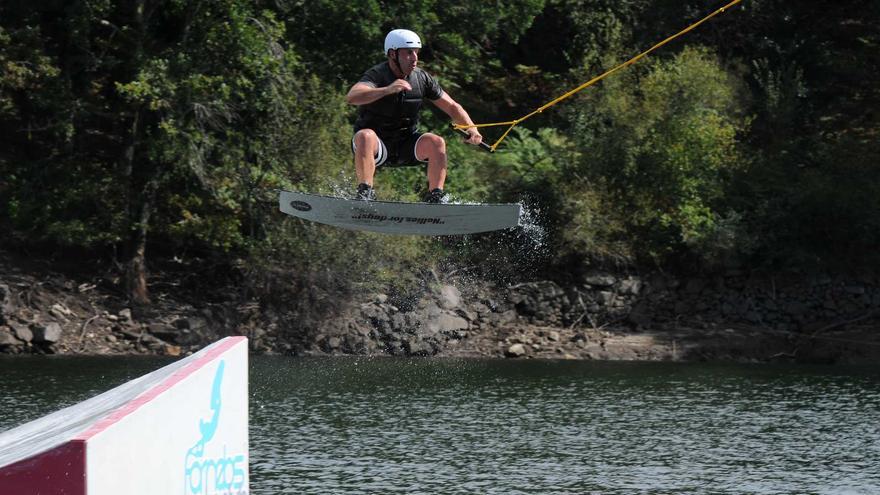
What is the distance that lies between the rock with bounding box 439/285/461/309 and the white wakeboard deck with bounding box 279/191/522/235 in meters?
16.3

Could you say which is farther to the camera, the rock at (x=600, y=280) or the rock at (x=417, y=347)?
the rock at (x=600, y=280)

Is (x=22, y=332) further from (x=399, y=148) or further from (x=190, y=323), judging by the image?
(x=399, y=148)

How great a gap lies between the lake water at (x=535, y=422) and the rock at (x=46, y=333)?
964 mm

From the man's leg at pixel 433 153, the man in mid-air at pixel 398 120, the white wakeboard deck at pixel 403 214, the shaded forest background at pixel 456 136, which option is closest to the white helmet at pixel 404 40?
the man in mid-air at pixel 398 120

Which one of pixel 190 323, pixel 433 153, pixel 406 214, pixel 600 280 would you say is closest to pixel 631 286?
pixel 600 280

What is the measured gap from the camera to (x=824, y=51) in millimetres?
34375

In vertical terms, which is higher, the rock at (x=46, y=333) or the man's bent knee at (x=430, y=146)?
the man's bent knee at (x=430, y=146)

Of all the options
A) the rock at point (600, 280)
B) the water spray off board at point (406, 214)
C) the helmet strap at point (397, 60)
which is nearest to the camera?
the helmet strap at point (397, 60)

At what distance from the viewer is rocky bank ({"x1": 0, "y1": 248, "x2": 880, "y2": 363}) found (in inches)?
1189

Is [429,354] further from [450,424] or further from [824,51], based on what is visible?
[824,51]

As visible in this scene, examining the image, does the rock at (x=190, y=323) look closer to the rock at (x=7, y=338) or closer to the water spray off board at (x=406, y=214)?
the rock at (x=7, y=338)

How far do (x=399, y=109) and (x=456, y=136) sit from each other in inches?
720

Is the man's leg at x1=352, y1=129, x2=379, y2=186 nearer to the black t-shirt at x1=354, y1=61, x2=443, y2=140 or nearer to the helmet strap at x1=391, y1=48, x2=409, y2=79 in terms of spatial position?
the black t-shirt at x1=354, y1=61, x2=443, y2=140

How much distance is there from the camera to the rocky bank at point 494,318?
30.2 meters
